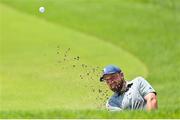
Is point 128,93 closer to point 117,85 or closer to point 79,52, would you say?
point 117,85

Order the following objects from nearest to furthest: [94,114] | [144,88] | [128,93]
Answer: [94,114] → [144,88] → [128,93]

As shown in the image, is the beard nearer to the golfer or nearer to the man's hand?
the golfer

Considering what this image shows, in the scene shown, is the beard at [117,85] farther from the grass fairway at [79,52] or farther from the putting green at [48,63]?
the putting green at [48,63]

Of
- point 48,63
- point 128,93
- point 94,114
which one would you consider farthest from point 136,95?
point 48,63

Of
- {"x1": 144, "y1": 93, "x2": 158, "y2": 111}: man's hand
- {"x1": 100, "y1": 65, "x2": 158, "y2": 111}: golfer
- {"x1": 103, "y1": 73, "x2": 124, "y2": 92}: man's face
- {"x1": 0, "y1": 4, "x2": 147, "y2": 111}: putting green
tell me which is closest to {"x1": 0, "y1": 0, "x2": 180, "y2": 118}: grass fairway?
{"x1": 0, "y1": 4, "x2": 147, "y2": 111}: putting green

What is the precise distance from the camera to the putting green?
12.1m

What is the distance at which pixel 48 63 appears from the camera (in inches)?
650

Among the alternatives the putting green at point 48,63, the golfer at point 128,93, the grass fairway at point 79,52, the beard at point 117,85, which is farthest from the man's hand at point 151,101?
the putting green at point 48,63

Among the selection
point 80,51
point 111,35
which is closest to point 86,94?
point 80,51

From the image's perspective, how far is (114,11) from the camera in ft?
90.8

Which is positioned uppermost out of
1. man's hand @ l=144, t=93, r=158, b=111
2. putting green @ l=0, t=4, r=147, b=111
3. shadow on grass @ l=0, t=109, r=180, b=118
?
putting green @ l=0, t=4, r=147, b=111

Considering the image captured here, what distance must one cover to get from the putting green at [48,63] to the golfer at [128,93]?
1877 mm

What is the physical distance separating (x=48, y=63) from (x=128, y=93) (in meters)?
8.04

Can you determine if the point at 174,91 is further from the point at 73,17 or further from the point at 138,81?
the point at 73,17
